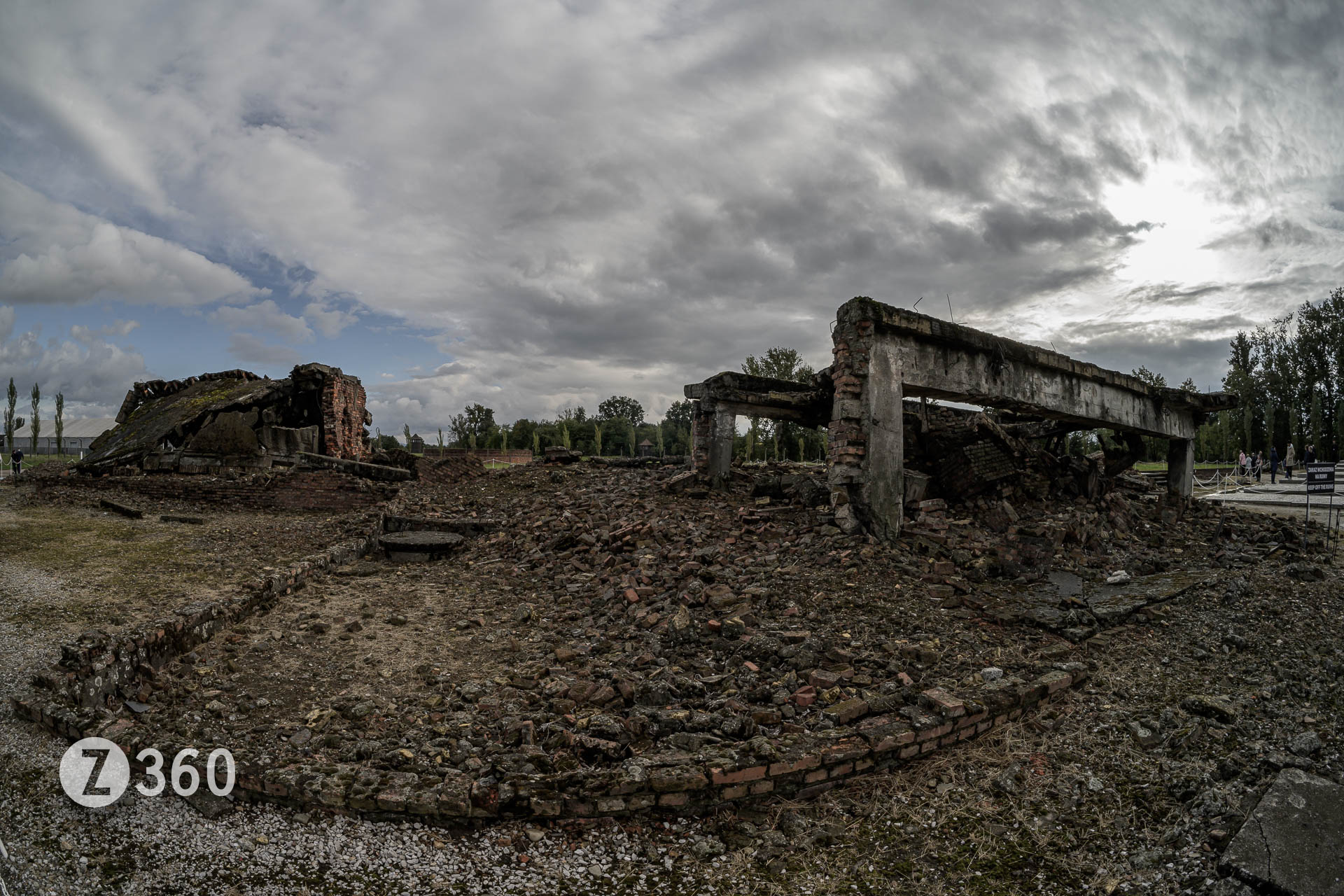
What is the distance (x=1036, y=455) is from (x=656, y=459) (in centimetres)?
881

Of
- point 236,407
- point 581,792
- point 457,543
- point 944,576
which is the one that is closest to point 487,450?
point 236,407

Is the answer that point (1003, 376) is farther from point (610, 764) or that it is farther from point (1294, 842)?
point (610, 764)

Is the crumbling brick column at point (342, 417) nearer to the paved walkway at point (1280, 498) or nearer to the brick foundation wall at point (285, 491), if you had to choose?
the brick foundation wall at point (285, 491)

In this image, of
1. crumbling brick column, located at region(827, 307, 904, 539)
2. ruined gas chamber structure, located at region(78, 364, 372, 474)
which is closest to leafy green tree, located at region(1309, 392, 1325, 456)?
crumbling brick column, located at region(827, 307, 904, 539)

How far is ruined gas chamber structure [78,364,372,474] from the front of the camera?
14.9 meters

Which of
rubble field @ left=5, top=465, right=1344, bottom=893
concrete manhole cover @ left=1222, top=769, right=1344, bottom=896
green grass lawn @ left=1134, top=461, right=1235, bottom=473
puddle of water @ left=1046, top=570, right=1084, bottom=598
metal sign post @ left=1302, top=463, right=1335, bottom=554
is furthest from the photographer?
green grass lawn @ left=1134, top=461, right=1235, bottom=473

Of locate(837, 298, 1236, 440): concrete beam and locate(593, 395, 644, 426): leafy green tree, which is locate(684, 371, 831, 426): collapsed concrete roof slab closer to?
locate(837, 298, 1236, 440): concrete beam

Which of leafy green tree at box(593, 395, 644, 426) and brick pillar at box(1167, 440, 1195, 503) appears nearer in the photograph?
brick pillar at box(1167, 440, 1195, 503)

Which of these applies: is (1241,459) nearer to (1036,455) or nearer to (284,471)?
(1036,455)

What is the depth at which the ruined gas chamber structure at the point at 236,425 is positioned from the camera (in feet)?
48.9

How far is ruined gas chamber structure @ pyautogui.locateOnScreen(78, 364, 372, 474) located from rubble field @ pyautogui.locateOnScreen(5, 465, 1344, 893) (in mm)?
8926

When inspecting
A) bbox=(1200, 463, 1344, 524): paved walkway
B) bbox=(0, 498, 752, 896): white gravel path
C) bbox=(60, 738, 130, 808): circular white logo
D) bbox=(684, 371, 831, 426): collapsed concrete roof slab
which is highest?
bbox=(684, 371, 831, 426): collapsed concrete roof slab

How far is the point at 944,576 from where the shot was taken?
21.9ft

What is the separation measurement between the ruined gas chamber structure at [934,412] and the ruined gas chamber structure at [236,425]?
401 inches
